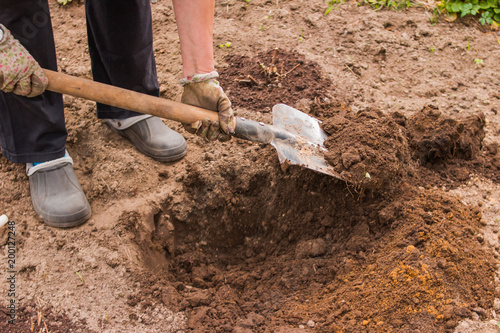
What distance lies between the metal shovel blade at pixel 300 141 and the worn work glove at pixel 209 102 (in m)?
0.31

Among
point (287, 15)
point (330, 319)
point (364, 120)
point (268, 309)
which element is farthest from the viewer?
point (287, 15)

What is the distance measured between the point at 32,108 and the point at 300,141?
1.49 meters

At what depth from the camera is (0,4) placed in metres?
1.97

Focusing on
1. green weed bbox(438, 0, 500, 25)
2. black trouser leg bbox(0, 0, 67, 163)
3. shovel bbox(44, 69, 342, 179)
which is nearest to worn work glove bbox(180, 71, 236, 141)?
shovel bbox(44, 69, 342, 179)

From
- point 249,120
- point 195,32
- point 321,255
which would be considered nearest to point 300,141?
point 249,120

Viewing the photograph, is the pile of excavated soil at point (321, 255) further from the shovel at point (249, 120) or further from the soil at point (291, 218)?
the shovel at point (249, 120)

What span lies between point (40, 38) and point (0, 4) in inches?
9.2

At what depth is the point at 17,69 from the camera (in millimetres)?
1926

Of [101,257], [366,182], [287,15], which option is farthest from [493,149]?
[101,257]

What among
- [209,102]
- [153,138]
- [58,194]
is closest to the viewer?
[209,102]

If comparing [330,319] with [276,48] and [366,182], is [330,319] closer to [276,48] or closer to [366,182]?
[366,182]

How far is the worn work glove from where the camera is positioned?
7.21 ft

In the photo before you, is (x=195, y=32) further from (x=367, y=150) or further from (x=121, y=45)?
(x=367, y=150)

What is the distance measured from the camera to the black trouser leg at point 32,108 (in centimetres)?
206
